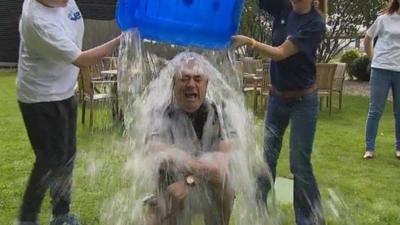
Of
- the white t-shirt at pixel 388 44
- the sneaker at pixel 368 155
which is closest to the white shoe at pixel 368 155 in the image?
the sneaker at pixel 368 155

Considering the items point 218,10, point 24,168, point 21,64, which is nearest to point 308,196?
point 218,10

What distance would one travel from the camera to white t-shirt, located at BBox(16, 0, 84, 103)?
323 centimetres

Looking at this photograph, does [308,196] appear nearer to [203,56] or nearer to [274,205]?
[274,205]

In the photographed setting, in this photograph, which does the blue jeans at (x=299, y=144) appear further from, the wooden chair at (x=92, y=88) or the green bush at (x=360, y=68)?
the green bush at (x=360, y=68)

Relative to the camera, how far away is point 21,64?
356 cm

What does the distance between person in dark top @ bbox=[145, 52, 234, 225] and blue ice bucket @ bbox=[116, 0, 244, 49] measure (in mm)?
246

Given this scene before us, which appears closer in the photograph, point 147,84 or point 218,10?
point 218,10

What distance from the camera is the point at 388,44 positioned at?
6.01m

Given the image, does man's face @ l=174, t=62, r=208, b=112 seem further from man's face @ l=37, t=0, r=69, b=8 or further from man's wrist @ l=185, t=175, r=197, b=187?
man's face @ l=37, t=0, r=69, b=8

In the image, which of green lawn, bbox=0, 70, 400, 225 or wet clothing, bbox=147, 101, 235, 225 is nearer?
wet clothing, bbox=147, 101, 235, 225

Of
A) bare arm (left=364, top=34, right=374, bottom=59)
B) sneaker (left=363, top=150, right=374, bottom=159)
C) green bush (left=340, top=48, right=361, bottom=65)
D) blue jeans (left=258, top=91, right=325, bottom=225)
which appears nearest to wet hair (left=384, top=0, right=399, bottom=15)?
bare arm (left=364, top=34, right=374, bottom=59)

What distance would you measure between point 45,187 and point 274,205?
5.03ft

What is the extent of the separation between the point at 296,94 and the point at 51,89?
1.41 meters

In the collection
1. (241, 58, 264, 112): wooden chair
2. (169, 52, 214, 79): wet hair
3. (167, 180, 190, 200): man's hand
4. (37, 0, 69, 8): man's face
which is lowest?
(241, 58, 264, 112): wooden chair
